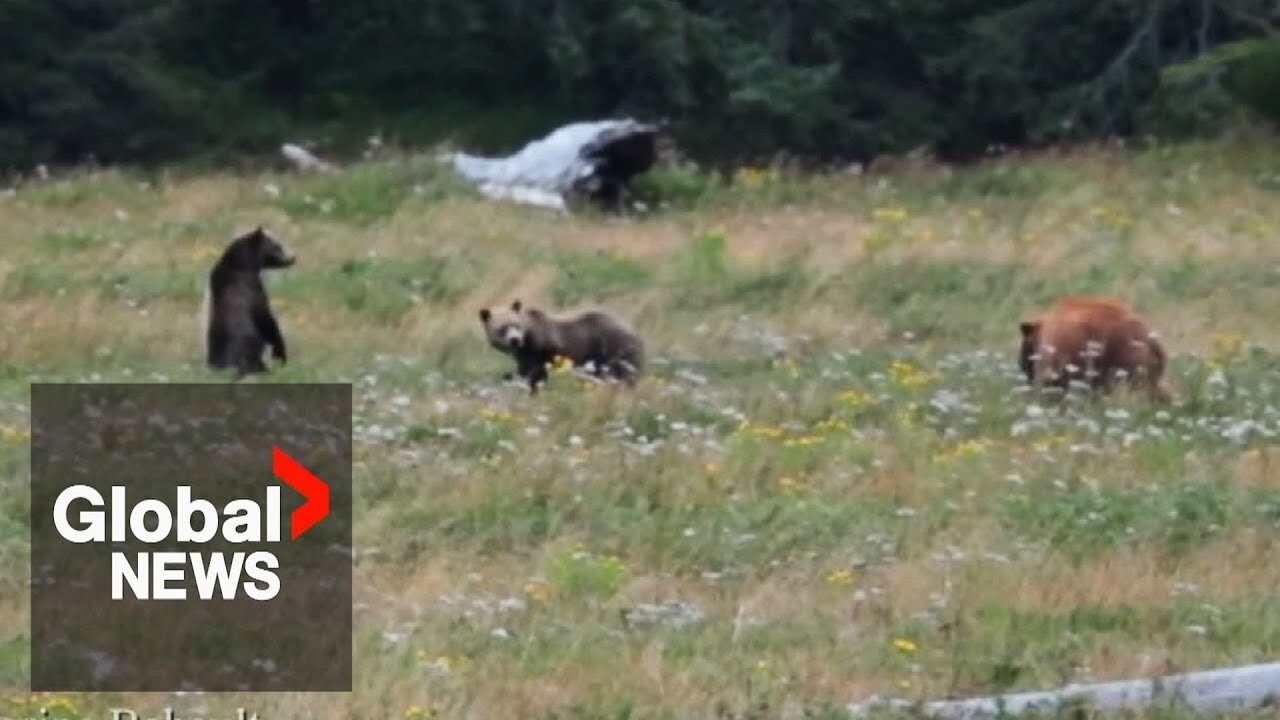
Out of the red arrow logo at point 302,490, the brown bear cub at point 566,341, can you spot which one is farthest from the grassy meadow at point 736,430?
the brown bear cub at point 566,341

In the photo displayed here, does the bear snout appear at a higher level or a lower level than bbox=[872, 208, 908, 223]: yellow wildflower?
lower

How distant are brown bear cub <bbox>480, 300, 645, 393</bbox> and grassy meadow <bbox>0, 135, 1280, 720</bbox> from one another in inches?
11.9

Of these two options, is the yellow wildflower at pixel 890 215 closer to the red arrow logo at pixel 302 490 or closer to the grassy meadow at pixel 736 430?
the grassy meadow at pixel 736 430

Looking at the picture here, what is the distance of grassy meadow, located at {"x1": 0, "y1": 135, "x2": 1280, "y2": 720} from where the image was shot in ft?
28.4

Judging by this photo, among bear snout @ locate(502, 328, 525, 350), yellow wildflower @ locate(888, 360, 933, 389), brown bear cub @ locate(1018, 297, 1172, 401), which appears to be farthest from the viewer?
bear snout @ locate(502, 328, 525, 350)

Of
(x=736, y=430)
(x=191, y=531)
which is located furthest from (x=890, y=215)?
(x=191, y=531)

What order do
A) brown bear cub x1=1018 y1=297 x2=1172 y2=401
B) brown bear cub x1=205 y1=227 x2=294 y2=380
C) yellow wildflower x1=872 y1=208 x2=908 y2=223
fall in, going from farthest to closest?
yellow wildflower x1=872 y1=208 x2=908 y2=223
brown bear cub x1=205 y1=227 x2=294 y2=380
brown bear cub x1=1018 y1=297 x2=1172 y2=401

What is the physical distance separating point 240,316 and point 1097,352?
4762mm

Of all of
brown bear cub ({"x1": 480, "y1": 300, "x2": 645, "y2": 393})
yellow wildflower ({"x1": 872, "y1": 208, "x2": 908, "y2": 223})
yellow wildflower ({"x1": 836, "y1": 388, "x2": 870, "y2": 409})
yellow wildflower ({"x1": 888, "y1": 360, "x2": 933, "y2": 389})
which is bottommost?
yellow wildflower ({"x1": 836, "y1": 388, "x2": 870, "y2": 409})

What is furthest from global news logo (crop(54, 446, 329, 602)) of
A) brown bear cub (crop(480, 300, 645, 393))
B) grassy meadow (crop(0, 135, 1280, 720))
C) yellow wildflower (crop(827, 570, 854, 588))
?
brown bear cub (crop(480, 300, 645, 393))

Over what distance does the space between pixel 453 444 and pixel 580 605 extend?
3034mm

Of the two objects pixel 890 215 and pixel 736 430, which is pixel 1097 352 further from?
pixel 890 215

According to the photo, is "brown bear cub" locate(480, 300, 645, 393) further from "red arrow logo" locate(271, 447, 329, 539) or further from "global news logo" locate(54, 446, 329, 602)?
"global news logo" locate(54, 446, 329, 602)

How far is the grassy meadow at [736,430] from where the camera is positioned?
8.65 m
